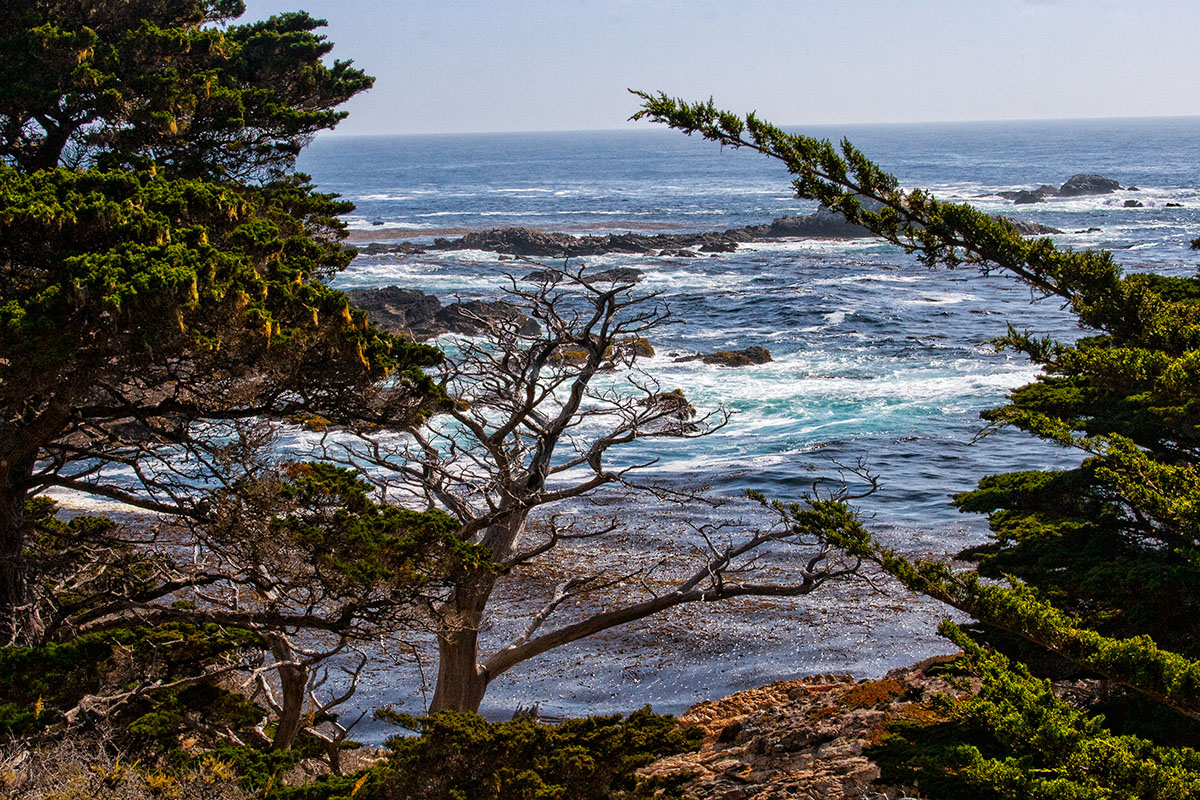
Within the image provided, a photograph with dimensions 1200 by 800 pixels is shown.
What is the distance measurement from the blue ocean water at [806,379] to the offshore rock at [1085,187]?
6.45 ft

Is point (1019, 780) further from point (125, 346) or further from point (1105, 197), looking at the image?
point (1105, 197)

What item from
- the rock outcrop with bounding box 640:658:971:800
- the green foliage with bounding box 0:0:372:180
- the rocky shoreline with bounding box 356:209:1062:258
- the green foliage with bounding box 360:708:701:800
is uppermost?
the green foliage with bounding box 0:0:372:180

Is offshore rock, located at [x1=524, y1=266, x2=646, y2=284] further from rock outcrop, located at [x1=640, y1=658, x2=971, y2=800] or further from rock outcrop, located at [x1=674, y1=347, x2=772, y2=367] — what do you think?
rock outcrop, located at [x1=640, y1=658, x2=971, y2=800]

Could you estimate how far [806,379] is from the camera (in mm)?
29906

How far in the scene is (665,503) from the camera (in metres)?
20.0

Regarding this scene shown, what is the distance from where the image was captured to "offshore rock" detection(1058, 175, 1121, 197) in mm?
81312

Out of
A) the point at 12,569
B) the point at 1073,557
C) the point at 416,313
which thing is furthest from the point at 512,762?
the point at 416,313

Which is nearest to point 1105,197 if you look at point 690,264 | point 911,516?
Result: point 690,264

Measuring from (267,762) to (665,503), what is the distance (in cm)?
1395

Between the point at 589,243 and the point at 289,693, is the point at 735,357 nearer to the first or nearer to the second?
the point at 289,693

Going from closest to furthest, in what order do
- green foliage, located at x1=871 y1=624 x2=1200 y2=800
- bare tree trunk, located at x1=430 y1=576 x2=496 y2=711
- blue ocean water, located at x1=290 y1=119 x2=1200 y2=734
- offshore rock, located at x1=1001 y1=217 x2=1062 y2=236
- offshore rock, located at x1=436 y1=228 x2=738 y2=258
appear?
green foliage, located at x1=871 y1=624 x2=1200 y2=800 → bare tree trunk, located at x1=430 y1=576 x2=496 y2=711 → blue ocean water, located at x1=290 y1=119 x2=1200 y2=734 → offshore rock, located at x1=436 y1=228 x2=738 y2=258 → offshore rock, located at x1=1001 y1=217 x2=1062 y2=236

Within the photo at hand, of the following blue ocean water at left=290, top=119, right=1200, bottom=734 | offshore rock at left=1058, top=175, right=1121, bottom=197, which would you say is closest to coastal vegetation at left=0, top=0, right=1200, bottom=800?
blue ocean water at left=290, top=119, right=1200, bottom=734

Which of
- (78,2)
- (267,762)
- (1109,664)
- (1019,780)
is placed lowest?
(267,762)

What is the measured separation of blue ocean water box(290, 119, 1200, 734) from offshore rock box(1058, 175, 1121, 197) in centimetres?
197
